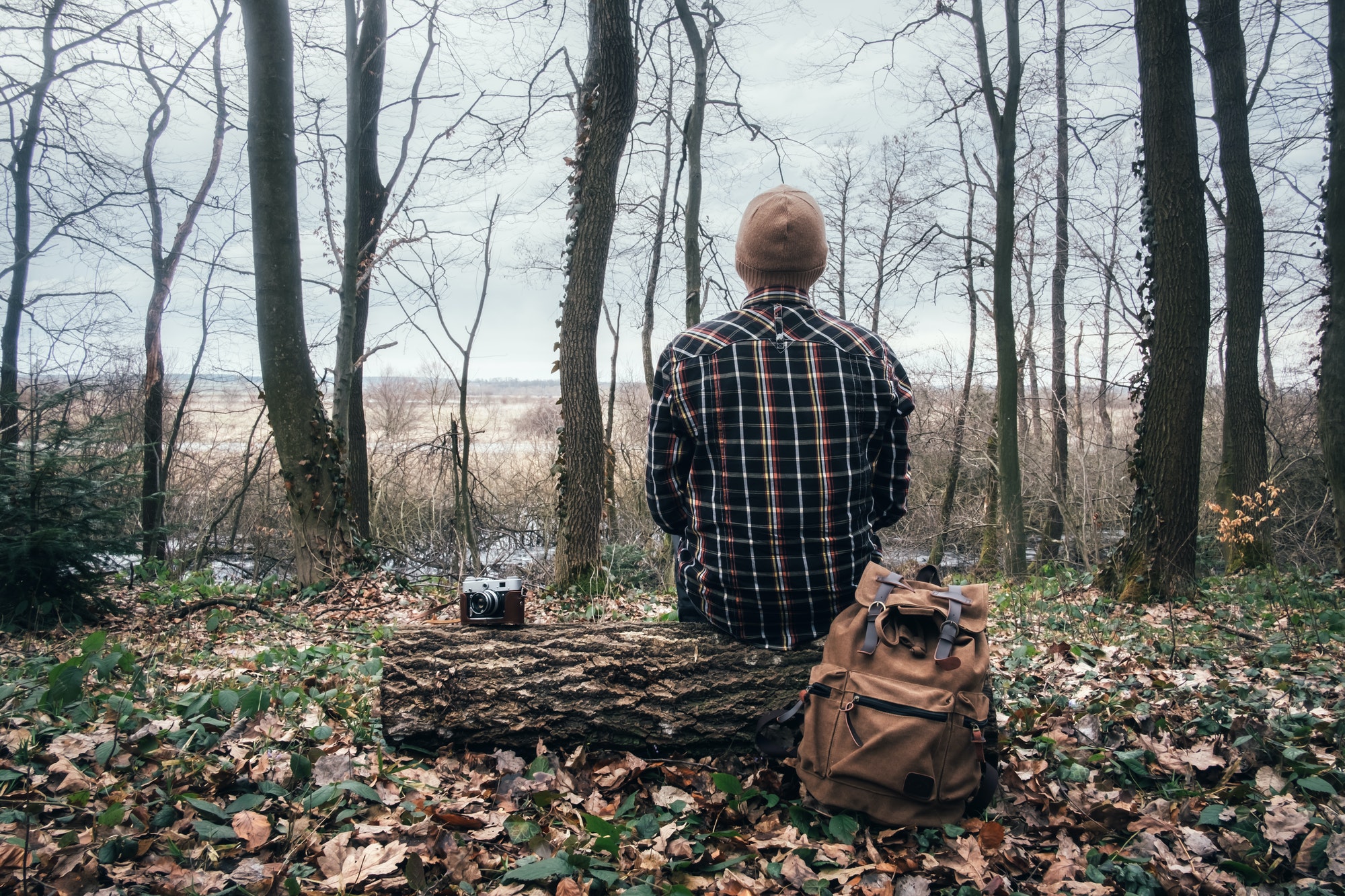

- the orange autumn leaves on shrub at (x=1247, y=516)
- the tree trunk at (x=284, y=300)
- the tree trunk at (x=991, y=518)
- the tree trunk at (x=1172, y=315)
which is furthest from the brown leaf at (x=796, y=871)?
the tree trunk at (x=991, y=518)

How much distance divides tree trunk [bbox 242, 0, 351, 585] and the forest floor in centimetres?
362

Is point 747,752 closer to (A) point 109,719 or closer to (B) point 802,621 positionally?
(B) point 802,621

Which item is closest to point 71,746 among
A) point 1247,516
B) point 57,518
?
point 57,518

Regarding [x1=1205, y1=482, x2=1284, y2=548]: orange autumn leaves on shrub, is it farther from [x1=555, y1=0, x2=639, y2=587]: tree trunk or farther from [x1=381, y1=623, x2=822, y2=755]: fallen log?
[x1=381, y1=623, x2=822, y2=755]: fallen log

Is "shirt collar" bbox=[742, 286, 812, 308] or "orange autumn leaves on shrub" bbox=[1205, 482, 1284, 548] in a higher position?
"shirt collar" bbox=[742, 286, 812, 308]

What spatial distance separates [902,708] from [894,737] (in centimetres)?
9

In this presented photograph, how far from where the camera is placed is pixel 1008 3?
11.2m

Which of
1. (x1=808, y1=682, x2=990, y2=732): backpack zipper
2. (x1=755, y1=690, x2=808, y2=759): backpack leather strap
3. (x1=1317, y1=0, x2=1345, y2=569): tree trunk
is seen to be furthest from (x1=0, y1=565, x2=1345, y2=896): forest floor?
(x1=1317, y1=0, x2=1345, y2=569): tree trunk

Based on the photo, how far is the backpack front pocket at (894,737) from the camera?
7.48ft

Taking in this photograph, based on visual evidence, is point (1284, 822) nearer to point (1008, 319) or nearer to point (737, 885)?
point (737, 885)

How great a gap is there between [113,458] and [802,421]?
5.27 meters

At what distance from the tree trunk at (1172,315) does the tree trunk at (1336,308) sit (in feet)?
4.73

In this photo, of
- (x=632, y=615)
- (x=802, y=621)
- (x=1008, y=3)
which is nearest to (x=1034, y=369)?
(x=1008, y=3)

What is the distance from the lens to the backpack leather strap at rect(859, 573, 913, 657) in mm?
2428
